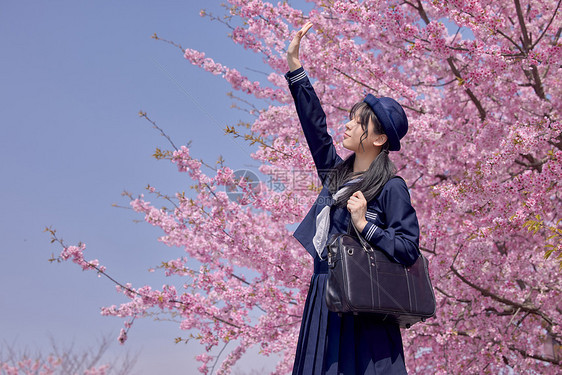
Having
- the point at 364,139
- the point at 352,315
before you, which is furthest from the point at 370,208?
the point at 352,315

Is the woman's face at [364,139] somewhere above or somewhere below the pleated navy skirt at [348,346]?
above

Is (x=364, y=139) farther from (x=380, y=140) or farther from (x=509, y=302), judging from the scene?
(x=509, y=302)

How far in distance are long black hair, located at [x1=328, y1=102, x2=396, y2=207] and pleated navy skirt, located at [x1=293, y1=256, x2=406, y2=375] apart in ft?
1.58

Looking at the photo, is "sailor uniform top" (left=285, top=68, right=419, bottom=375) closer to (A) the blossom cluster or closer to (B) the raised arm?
(B) the raised arm

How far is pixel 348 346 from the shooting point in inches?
78.5

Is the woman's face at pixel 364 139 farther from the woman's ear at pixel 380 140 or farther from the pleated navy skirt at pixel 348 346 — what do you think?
the pleated navy skirt at pixel 348 346

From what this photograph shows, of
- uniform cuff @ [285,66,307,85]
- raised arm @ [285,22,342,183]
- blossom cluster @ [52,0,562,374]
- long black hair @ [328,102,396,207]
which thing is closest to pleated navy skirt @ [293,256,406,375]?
long black hair @ [328,102,396,207]

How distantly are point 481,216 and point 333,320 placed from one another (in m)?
3.13

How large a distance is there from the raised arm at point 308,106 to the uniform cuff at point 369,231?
1.75ft

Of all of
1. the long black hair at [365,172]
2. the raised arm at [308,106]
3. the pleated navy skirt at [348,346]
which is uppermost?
the raised arm at [308,106]

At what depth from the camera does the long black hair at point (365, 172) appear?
217cm

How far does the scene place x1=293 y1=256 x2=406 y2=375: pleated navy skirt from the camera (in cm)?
198

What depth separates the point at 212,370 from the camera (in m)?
5.52

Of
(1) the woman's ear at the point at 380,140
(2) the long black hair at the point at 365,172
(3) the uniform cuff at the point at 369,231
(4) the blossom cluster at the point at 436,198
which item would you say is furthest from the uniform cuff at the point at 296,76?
(4) the blossom cluster at the point at 436,198
